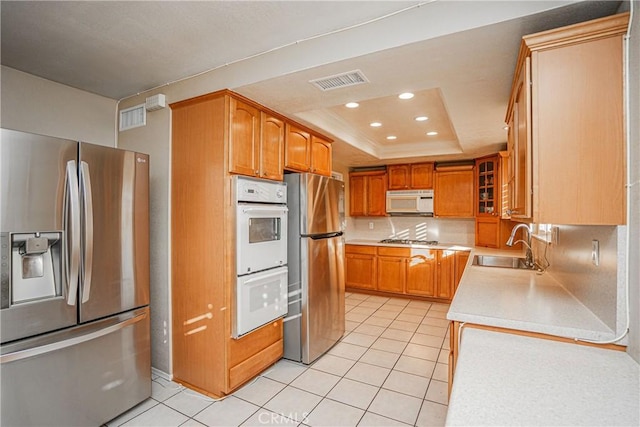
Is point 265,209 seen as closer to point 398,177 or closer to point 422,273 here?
point 422,273

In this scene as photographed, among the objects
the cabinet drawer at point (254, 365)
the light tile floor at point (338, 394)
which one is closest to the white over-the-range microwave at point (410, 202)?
the light tile floor at point (338, 394)

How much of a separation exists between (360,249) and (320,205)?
8.31ft

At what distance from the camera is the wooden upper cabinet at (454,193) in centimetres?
498

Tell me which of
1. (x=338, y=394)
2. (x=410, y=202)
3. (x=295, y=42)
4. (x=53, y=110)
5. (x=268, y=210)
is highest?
(x=295, y=42)

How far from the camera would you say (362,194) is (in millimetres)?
5773

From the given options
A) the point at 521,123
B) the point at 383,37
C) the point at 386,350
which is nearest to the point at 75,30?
the point at 383,37

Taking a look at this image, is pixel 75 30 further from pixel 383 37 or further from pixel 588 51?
pixel 588 51

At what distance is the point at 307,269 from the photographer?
9.41ft

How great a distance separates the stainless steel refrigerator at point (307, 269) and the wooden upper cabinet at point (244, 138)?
49 cm

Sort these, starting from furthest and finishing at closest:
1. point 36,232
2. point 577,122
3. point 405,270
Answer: point 405,270
point 36,232
point 577,122

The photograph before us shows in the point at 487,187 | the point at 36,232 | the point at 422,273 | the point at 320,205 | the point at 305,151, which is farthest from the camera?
the point at 422,273

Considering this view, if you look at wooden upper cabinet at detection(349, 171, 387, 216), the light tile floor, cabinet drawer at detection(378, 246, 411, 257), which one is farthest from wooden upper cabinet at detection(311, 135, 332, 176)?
wooden upper cabinet at detection(349, 171, 387, 216)

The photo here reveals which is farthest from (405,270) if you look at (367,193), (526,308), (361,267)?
(526,308)

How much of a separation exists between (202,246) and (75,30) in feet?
5.02
